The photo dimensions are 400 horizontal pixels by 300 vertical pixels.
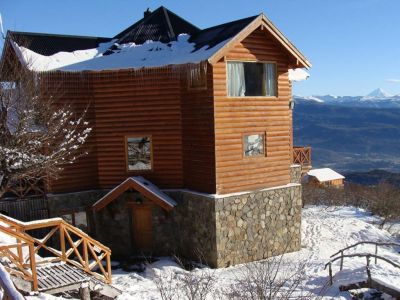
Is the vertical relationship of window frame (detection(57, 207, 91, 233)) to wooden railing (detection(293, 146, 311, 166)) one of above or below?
below

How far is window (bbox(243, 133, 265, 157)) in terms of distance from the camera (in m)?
15.2

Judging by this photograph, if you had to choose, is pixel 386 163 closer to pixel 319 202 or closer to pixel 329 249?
pixel 319 202

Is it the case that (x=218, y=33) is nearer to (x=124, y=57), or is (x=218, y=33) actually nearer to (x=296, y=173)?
(x=124, y=57)

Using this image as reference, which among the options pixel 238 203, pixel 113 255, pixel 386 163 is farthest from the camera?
pixel 386 163

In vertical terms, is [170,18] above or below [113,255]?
above

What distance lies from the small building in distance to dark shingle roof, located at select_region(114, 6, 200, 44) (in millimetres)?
35106

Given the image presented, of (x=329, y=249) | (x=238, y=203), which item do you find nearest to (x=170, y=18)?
(x=238, y=203)

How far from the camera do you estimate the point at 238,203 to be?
48.9ft

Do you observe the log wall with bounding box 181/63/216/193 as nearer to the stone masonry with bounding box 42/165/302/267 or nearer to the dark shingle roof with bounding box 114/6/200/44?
the stone masonry with bounding box 42/165/302/267

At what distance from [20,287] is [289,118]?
36.9 feet

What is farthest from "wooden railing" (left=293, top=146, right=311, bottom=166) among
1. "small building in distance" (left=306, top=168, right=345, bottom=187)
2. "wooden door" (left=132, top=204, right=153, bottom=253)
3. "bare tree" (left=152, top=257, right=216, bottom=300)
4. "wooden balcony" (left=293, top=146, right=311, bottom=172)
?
"small building in distance" (left=306, top=168, right=345, bottom=187)

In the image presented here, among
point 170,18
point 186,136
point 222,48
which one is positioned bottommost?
point 186,136

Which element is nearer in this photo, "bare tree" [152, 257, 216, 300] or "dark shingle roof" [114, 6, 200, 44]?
"bare tree" [152, 257, 216, 300]

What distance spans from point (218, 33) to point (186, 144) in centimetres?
410
